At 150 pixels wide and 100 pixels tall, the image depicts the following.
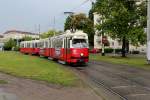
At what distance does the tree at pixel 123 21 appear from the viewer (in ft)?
184

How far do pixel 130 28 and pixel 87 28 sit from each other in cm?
6961

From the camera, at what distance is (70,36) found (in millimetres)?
39125

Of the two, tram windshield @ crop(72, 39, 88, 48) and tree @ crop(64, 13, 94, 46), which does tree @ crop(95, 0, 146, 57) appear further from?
tree @ crop(64, 13, 94, 46)

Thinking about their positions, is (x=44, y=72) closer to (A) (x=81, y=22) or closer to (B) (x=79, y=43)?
(B) (x=79, y=43)

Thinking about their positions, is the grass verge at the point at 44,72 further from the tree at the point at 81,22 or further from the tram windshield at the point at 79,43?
the tree at the point at 81,22

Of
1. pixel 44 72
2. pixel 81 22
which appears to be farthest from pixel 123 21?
pixel 81 22

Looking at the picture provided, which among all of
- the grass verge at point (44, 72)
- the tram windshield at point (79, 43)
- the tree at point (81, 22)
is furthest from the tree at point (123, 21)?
the tree at point (81, 22)

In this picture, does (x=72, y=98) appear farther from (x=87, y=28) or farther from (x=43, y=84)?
(x=87, y=28)

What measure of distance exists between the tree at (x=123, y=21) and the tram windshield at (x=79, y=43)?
16.9 metres

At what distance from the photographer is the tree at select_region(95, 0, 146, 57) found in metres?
56.0

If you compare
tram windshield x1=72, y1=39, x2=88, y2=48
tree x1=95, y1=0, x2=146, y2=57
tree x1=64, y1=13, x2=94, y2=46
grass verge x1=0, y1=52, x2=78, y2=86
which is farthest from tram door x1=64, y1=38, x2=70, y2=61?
tree x1=64, y1=13, x2=94, y2=46

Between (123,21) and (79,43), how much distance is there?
63.8ft

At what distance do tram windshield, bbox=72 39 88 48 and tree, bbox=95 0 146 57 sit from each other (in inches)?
666

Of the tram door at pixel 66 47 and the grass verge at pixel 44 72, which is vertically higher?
the tram door at pixel 66 47
